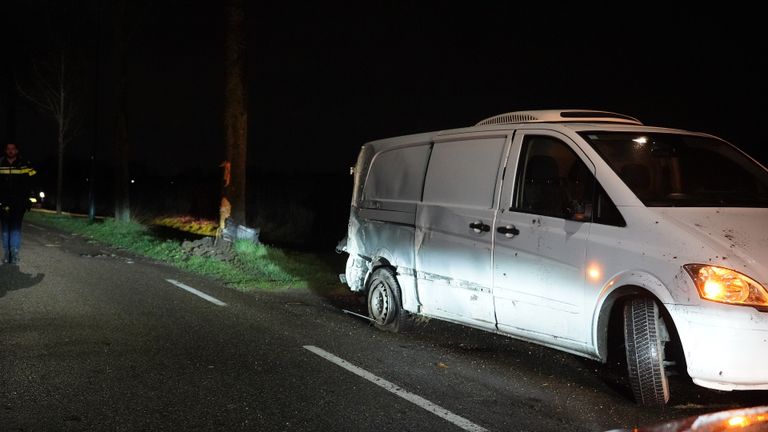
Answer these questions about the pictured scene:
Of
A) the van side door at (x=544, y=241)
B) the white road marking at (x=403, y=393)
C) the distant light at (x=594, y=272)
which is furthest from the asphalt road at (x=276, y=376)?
the distant light at (x=594, y=272)

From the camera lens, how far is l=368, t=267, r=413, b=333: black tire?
7.61 meters

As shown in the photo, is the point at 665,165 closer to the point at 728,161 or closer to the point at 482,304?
the point at 728,161

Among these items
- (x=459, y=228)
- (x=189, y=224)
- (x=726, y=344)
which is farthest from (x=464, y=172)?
(x=189, y=224)

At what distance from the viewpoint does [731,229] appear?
487 cm

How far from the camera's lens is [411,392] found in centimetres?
542

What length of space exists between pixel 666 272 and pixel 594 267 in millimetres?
601

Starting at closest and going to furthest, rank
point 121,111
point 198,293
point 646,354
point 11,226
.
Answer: point 646,354 < point 198,293 < point 11,226 < point 121,111

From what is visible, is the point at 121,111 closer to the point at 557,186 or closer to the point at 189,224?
the point at 189,224

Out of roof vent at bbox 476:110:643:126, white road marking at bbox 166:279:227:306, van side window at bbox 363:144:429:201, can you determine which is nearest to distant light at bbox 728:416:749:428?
roof vent at bbox 476:110:643:126

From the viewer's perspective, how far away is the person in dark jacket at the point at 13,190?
36.8 feet

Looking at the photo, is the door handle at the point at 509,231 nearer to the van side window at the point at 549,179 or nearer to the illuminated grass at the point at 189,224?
the van side window at the point at 549,179

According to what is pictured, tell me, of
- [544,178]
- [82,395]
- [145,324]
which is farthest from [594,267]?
[145,324]

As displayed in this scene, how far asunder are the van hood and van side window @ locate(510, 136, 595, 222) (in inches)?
31.7

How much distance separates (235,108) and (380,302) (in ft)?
26.6
